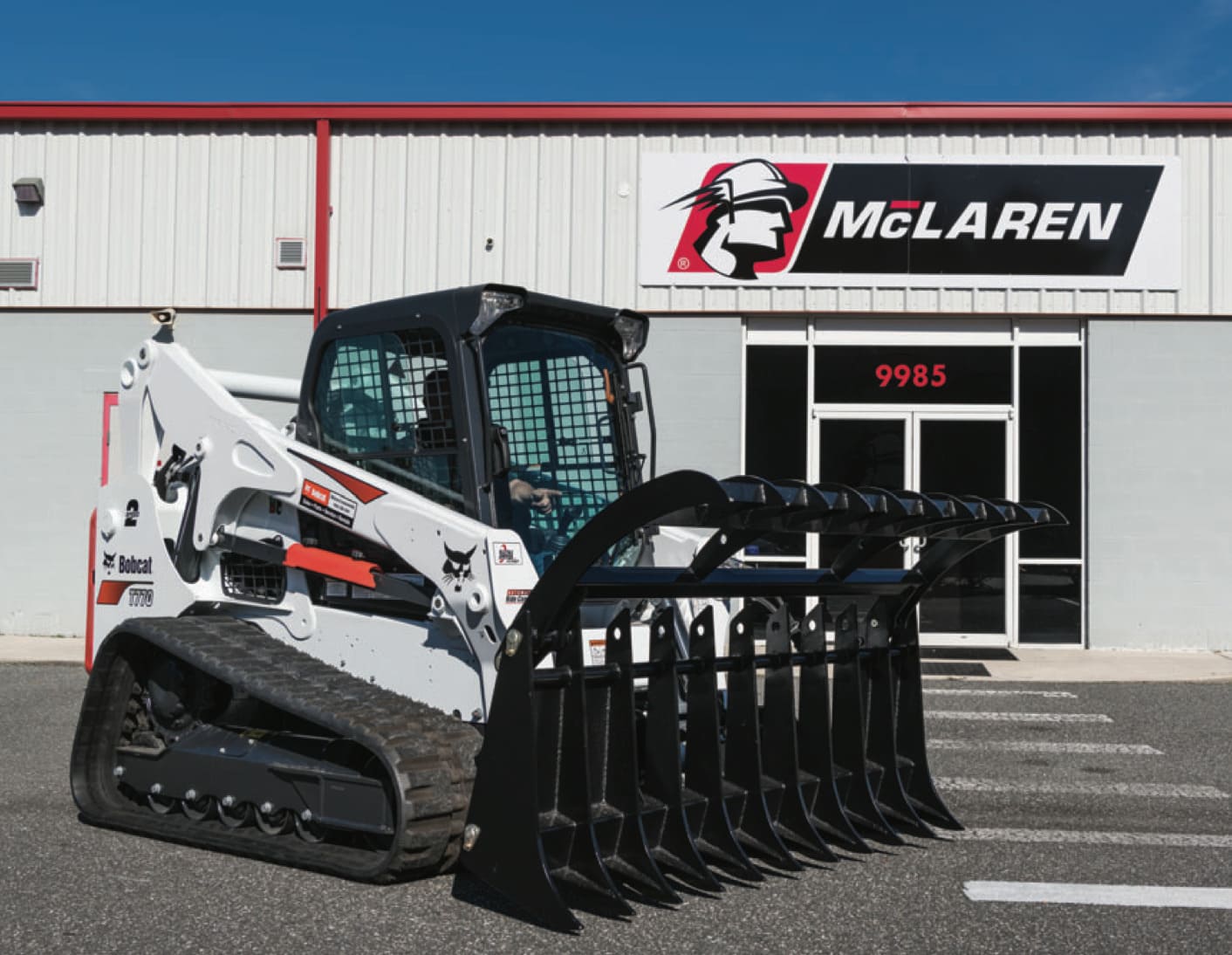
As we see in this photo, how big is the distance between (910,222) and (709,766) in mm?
10793

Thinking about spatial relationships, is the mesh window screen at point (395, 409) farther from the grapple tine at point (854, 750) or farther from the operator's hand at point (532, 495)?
the grapple tine at point (854, 750)

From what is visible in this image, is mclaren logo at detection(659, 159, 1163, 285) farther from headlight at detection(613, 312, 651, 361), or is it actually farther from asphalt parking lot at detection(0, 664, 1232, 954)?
headlight at detection(613, 312, 651, 361)

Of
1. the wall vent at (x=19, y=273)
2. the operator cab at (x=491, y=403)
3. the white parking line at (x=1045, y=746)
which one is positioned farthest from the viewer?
the wall vent at (x=19, y=273)

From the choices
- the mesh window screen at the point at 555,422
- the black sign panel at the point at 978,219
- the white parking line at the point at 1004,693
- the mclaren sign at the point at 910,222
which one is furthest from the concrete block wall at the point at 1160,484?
the mesh window screen at the point at 555,422

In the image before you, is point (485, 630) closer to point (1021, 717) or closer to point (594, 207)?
point (1021, 717)

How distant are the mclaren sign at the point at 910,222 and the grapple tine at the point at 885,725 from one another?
922 centimetres

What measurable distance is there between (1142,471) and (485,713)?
37.0ft

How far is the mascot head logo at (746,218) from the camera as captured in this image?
1524cm

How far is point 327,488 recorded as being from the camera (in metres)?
6.20

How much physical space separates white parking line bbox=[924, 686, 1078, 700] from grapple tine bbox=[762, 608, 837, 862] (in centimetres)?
642

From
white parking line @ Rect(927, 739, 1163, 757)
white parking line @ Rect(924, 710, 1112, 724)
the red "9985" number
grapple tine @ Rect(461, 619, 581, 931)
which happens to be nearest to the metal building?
the red "9985" number

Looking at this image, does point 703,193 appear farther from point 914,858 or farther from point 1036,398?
point 914,858

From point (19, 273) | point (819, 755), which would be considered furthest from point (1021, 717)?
point (19, 273)

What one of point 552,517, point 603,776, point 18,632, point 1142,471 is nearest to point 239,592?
point 552,517
